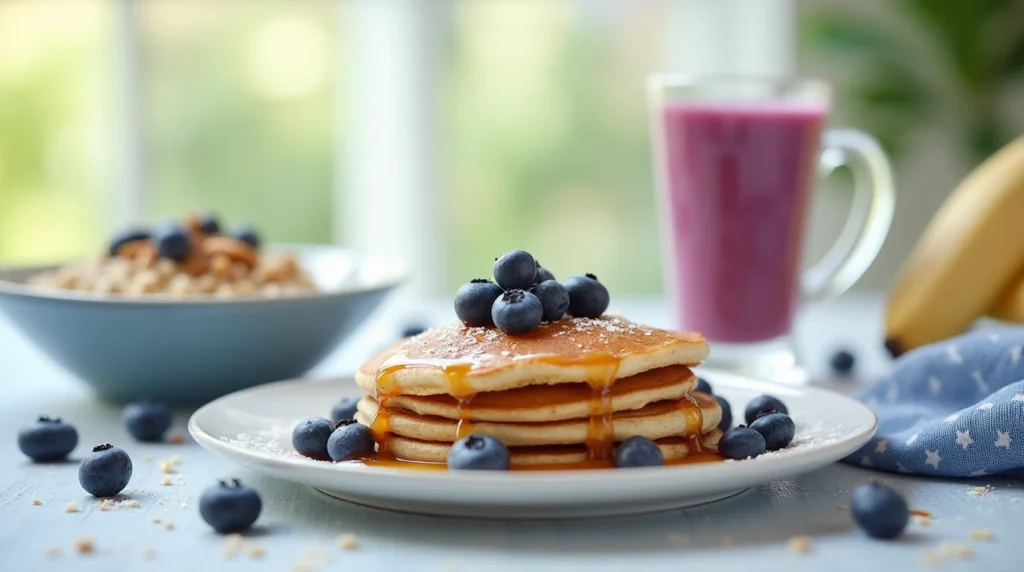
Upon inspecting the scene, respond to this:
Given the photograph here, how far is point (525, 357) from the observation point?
116 cm

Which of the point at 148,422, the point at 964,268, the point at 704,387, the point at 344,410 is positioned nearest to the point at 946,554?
the point at 704,387

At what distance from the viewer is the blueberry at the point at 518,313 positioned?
1222 millimetres

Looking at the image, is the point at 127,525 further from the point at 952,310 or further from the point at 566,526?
the point at 952,310

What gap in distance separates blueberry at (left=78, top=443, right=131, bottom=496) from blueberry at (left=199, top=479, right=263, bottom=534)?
196 millimetres

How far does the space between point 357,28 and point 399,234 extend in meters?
0.81

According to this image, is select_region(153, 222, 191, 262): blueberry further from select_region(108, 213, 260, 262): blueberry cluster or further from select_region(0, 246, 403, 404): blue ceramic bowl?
select_region(0, 246, 403, 404): blue ceramic bowl

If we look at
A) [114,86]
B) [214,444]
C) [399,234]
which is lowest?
[399,234]

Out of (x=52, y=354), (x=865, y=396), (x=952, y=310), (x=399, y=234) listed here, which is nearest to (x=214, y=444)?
(x=52, y=354)

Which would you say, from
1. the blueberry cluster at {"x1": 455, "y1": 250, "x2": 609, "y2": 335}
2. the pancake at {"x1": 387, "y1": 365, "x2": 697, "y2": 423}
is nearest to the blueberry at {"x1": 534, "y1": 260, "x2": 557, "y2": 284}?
the blueberry cluster at {"x1": 455, "y1": 250, "x2": 609, "y2": 335}

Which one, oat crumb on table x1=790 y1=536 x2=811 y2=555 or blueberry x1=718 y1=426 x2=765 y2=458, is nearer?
oat crumb on table x1=790 y1=536 x2=811 y2=555

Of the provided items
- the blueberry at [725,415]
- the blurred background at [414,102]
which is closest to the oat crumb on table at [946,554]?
the blueberry at [725,415]

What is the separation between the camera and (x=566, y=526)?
1.09 metres

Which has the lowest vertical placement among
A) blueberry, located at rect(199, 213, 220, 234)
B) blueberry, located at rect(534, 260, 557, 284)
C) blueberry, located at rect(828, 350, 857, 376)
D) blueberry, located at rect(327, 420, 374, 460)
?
blueberry, located at rect(828, 350, 857, 376)

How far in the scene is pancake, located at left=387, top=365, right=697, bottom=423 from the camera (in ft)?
3.77
